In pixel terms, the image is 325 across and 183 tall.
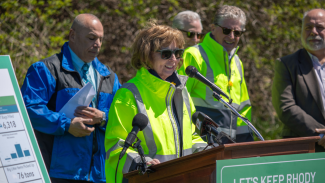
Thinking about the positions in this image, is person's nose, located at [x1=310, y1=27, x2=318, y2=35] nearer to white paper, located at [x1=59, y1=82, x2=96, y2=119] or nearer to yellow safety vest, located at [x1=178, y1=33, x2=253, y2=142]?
yellow safety vest, located at [x1=178, y1=33, x2=253, y2=142]

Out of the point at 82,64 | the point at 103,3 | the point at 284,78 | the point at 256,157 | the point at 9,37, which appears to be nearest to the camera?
the point at 256,157

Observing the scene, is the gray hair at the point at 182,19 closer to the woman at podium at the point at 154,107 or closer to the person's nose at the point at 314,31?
the person's nose at the point at 314,31

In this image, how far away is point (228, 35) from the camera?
414 centimetres

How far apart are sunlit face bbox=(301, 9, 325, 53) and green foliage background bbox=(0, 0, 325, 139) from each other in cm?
317

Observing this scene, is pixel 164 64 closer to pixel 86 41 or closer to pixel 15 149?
pixel 86 41

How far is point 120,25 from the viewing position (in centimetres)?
680

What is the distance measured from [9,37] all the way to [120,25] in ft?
6.31

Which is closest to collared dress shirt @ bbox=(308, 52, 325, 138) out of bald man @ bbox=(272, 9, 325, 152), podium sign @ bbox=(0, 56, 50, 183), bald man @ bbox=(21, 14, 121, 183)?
bald man @ bbox=(272, 9, 325, 152)

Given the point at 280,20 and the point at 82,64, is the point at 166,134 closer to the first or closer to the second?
the point at 82,64

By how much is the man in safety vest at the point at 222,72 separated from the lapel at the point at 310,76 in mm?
669

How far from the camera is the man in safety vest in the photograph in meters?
3.85

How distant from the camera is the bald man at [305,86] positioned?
154 inches

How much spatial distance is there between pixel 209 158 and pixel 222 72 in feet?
6.92

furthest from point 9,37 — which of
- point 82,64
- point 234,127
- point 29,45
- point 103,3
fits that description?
point 234,127
